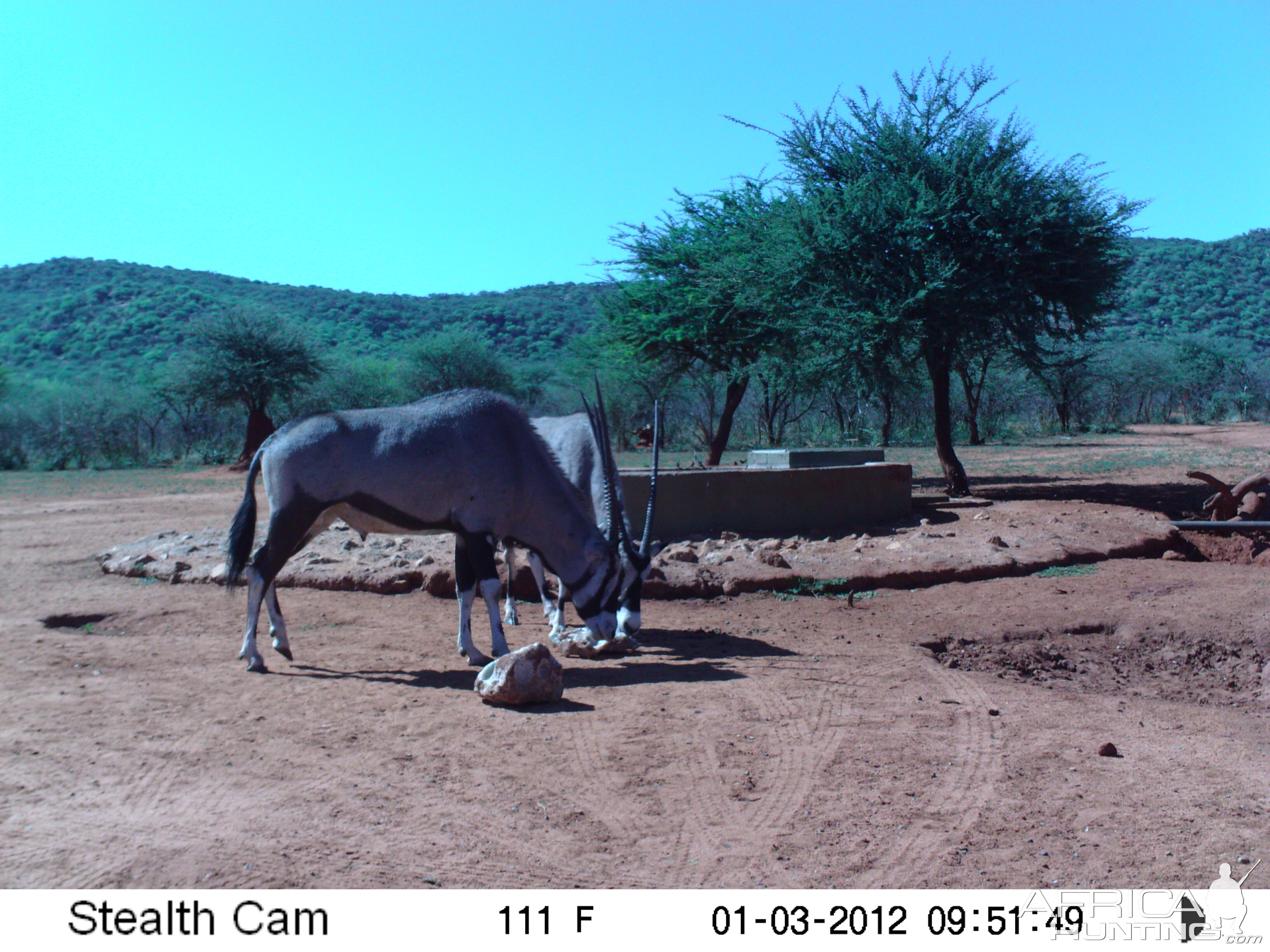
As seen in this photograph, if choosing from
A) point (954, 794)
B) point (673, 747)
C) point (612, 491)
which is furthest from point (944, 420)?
point (954, 794)

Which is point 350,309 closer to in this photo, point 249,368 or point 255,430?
point 249,368

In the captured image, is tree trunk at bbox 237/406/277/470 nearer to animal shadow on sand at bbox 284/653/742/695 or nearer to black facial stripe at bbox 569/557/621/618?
animal shadow on sand at bbox 284/653/742/695

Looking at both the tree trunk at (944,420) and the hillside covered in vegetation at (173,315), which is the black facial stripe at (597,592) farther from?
the hillside covered in vegetation at (173,315)

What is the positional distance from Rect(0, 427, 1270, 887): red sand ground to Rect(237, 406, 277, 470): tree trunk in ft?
80.6

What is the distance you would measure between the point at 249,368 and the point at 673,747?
3312 centimetres

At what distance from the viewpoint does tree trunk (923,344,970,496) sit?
15281 millimetres

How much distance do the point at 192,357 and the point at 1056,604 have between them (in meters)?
33.9

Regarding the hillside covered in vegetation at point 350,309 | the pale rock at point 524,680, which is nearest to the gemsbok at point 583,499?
the pale rock at point 524,680

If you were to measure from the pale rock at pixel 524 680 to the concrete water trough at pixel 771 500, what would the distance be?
5129 mm

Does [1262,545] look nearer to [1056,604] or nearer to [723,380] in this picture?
[1056,604]

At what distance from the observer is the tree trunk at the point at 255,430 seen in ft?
104

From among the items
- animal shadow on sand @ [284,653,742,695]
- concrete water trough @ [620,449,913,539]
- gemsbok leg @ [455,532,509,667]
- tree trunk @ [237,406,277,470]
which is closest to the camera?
animal shadow on sand @ [284,653,742,695]

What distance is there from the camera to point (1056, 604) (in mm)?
7875

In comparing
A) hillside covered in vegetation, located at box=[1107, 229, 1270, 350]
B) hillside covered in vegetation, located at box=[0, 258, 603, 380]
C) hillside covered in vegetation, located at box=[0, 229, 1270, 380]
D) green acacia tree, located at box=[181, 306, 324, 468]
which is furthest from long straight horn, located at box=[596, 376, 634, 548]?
hillside covered in vegetation, located at box=[1107, 229, 1270, 350]
